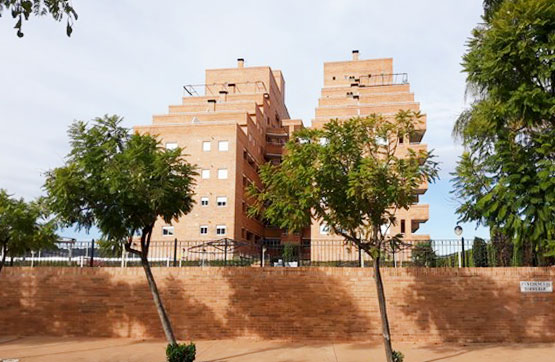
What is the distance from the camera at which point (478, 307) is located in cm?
1294

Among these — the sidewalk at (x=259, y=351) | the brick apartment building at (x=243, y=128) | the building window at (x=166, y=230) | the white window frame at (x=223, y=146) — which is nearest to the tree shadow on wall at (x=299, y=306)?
the sidewalk at (x=259, y=351)

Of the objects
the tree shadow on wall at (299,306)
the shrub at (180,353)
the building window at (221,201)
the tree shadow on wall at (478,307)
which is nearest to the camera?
the shrub at (180,353)

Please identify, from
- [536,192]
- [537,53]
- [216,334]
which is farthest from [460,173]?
[216,334]

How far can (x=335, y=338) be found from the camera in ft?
43.2

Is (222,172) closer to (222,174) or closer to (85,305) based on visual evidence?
(222,174)

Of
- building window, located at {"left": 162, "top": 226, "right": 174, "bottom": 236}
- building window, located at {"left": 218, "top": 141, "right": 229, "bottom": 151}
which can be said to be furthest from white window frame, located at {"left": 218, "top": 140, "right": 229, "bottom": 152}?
building window, located at {"left": 162, "top": 226, "right": 174, "bottom": 236}

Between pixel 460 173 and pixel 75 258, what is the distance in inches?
458

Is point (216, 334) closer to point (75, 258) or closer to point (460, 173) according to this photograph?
point (75, 258)

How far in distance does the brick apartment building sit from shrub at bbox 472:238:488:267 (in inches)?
756

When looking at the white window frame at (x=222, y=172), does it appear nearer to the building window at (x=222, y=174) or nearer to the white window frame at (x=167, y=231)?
the building window at (x=222, y=174)

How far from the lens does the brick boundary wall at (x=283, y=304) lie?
12.9m

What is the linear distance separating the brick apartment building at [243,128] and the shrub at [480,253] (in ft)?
63.0

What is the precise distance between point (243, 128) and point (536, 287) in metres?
37.3

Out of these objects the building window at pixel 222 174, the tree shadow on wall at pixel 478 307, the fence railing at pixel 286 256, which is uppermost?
the building window at pixel 222 174
